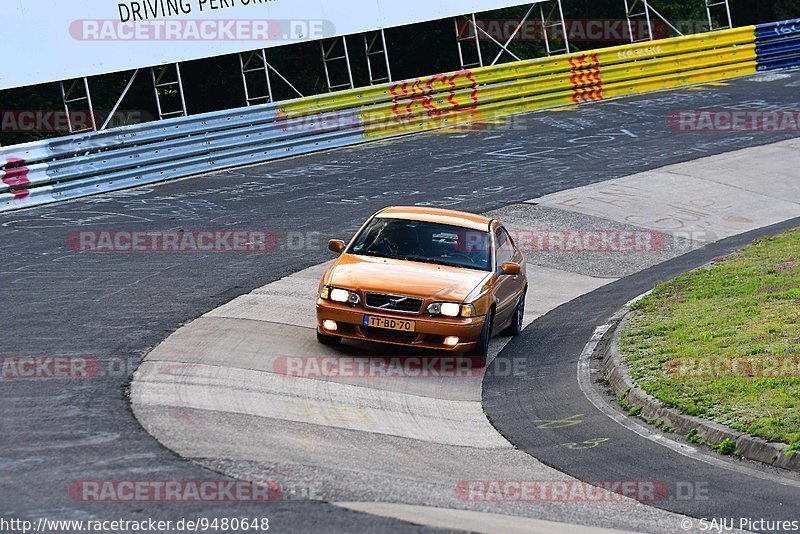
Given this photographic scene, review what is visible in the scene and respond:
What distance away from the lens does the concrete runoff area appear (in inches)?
316

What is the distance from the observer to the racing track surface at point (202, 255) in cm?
788

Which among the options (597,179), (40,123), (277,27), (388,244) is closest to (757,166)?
(597,179)

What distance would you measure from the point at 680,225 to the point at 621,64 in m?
11.3

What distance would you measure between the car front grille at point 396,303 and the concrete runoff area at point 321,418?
693mm

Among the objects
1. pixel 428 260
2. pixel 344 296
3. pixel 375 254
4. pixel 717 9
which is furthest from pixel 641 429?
pixel 717 9

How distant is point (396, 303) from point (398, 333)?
303mm

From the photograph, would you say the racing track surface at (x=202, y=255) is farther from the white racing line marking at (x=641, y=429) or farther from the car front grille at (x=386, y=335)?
the car front grille at (x=386, y=335)

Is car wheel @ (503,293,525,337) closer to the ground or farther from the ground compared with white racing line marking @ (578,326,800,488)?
farther from the ground

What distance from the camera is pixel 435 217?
13648 millimetres

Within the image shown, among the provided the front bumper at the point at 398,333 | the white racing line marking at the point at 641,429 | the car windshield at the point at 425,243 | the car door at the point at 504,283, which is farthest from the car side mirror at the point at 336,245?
the white racing line marking at the point at 641,429

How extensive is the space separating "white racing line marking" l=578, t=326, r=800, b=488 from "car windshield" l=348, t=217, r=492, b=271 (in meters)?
1.55

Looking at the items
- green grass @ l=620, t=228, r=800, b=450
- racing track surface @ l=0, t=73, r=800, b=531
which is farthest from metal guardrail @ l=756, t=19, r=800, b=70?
green grass @ l=620, t=228, r=800, b=450

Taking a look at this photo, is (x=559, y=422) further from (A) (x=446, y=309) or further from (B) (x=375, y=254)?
(B) (x=375, y=254)

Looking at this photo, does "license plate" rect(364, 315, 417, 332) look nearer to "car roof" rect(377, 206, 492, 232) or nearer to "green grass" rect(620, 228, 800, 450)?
"car roof" rect(377, 206, 492, 232)
